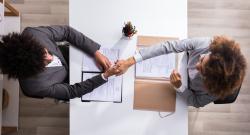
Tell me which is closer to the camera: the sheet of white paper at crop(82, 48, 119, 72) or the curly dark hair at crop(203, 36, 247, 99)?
the curly dark hair at crop(203, 36, 247, 99)

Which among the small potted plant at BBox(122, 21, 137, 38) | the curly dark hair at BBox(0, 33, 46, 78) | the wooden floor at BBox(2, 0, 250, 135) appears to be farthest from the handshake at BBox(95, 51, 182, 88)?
the wooden floor at BBox(2, 0, 250, 135)

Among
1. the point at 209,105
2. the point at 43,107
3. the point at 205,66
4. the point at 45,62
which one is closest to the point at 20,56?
the point at 45,62

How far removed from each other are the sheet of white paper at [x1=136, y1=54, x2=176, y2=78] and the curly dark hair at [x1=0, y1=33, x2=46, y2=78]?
0.61m

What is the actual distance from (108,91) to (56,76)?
333 millimetres

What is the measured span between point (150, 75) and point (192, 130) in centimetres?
101

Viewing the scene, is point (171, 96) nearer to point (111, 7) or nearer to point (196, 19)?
point (111, 7)

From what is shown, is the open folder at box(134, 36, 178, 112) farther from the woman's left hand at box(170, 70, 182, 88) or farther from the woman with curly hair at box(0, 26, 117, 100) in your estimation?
the woman with curly hair at box(0, 26, 117, 100)

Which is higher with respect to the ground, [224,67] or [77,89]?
[224,67]

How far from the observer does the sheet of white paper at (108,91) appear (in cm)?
170

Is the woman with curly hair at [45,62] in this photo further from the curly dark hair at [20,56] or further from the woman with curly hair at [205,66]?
the woman with curly hair at [205,66]

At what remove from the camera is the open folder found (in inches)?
67.4

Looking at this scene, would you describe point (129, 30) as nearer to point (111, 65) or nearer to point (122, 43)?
point (122, 43)

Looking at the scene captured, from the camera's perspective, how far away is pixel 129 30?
169cm

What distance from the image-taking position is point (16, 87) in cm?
241
